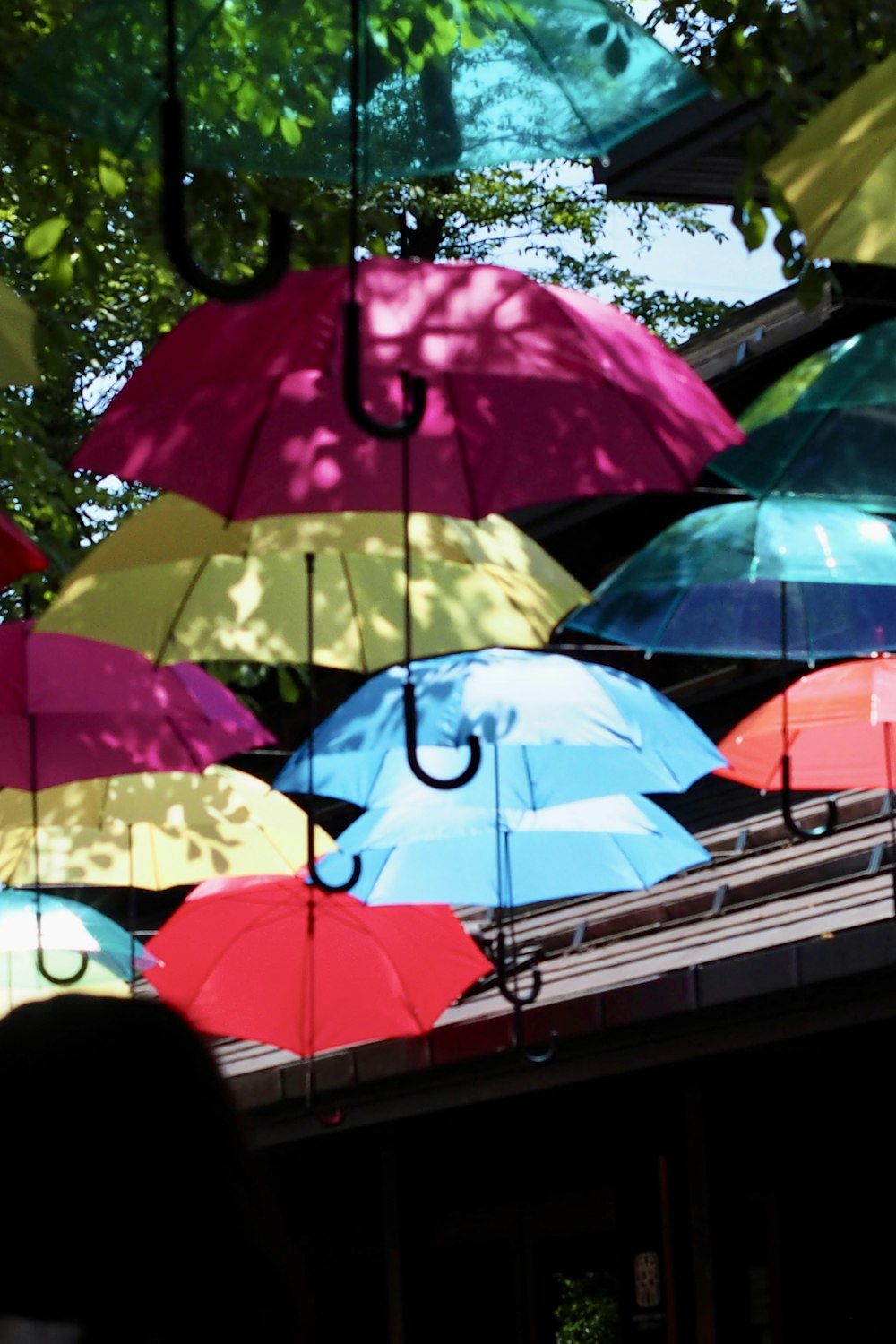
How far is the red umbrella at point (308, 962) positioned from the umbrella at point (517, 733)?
3.22 feet

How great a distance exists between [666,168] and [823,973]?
3.41 metres

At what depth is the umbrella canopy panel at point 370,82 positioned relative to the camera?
14.8 ft

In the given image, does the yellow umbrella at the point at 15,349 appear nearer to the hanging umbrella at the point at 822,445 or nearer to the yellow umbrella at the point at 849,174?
the yellow umbrella at the point at 849,174

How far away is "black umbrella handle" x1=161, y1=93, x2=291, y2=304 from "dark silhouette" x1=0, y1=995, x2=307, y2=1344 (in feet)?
6.83

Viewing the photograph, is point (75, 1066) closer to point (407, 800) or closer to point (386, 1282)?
point (407, 800)

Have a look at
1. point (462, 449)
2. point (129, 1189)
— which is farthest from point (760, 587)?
point (129, 1189)

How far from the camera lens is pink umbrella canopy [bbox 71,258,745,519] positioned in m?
4.55

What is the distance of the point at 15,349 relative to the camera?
4621 millimetres

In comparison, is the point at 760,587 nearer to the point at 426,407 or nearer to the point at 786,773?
the point at 786,773

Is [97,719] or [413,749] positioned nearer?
[413,749]

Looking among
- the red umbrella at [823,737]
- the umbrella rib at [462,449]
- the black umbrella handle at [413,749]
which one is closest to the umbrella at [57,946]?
the red umbrella at [823,737]

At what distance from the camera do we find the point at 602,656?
49.4 ft

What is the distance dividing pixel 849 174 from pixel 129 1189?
2.84 m

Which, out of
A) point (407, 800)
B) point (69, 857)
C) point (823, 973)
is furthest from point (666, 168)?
point (69, 857)
